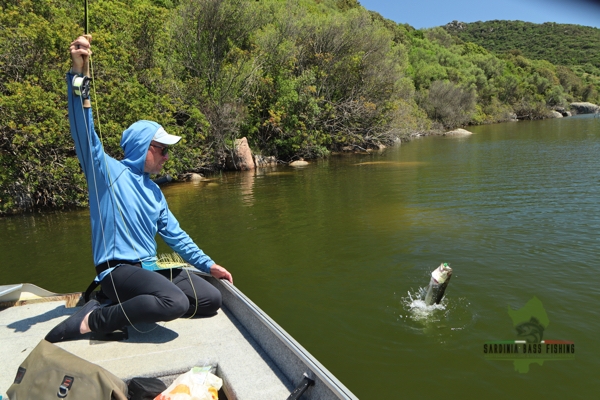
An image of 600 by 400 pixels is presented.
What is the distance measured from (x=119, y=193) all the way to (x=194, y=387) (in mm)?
1819

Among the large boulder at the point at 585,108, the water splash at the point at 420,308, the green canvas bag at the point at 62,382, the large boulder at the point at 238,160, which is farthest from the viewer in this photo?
the large boulder at the point at 585,108

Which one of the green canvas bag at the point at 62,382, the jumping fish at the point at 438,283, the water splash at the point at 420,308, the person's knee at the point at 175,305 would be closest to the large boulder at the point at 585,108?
the water splash at the point at 420,308

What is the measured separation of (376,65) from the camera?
30672 mm

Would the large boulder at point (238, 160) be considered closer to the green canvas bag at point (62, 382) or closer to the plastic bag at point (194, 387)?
the plastic bag at point (194, 387)

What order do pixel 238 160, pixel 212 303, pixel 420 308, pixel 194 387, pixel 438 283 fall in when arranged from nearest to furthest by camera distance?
pixel 194 387, pixel 212 303, pixel 438 283, pixel 420 308, pixel 238 160

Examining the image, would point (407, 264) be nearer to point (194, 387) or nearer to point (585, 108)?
point (194, 387)

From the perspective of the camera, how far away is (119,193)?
3.91 m

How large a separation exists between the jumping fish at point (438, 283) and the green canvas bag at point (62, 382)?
396 cm

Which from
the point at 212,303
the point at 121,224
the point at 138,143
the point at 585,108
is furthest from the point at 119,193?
the point at 585,108

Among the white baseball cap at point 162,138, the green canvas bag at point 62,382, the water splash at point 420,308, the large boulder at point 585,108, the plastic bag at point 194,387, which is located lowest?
the water splash at point 420,308

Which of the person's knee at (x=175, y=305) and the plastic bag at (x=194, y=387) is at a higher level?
the person's knee at (x=175, y=305)

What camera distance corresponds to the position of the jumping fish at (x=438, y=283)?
5539 millimetres

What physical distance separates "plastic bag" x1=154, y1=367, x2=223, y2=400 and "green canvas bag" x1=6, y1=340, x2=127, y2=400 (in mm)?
313

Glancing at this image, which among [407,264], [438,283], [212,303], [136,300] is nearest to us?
[136,300]
